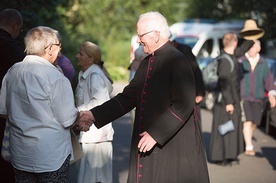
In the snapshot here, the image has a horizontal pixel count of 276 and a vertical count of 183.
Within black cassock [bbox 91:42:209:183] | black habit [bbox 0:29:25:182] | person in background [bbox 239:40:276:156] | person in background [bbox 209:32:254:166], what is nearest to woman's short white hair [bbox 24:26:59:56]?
black cassock [bbox 91:42:209:183]

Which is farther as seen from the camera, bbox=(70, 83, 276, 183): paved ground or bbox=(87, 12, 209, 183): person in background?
bbox=(70, 83, 276, 183): paved ground

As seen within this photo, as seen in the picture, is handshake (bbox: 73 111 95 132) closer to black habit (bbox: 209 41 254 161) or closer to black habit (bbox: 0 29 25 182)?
black habit (bbox: 0 29 25 182)

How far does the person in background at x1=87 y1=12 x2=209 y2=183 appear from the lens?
17.1 feet

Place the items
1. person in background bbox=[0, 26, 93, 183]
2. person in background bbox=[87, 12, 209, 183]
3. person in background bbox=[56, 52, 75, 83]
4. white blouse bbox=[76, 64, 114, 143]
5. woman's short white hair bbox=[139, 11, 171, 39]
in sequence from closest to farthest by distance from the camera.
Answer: person in background bbox=[0, 26, 93, 183] < person in background bbox=[87, 12, 209, 183] < woman's short white hair bbox=[139, 11, 171, 39] < white blouse bbox=[76, 64, 114, 143] < person in background bbox=[56, 52, 75, 83]

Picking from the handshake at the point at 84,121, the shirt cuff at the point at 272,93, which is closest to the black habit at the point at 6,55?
the handshake at the point at 84,121

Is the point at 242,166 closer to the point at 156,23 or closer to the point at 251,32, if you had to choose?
the point at 251,32

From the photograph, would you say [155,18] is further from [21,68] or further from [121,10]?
[121,10]

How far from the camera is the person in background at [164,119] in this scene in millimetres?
5207

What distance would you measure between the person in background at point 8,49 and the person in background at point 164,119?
64.1 inches

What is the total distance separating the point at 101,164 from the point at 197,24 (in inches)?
657

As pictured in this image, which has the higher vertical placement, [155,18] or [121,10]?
[155,18]

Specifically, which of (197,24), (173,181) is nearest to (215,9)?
(197,24)

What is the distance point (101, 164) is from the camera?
7.86 meters

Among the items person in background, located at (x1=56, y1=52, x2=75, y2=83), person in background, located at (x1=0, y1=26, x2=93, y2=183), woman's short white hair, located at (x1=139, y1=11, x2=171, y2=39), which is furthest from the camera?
person in background, located at (x1=56, y1=52, x2=75, y2=83)
